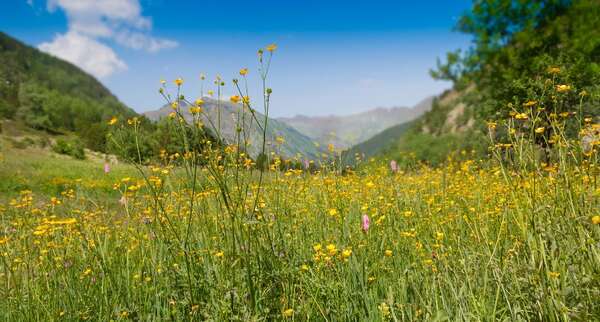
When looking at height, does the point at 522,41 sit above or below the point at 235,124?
above

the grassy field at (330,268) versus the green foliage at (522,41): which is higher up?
the green foliage at (522,41)

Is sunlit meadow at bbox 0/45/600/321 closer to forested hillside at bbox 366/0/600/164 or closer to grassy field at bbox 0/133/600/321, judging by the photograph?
grassy field at bbox 0/133/600/321

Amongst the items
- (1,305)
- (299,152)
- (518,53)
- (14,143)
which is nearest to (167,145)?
(1,305)

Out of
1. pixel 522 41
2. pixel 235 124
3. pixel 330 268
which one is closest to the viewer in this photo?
pixel 235 124

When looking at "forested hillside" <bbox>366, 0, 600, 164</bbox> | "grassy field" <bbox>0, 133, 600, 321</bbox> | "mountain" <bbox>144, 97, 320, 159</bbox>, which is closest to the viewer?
"grassy field" <bbox>0, 133, 600, 321</bbox>

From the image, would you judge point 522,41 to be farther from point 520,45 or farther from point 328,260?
point 328,260

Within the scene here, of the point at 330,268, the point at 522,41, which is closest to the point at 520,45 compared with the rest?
the point at 522,41

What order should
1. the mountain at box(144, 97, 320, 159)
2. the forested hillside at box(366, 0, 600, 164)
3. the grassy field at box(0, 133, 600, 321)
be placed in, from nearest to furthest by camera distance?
the grassy field at box(0, 133, 600, 321) → the mountain at box(144, 97, 320, 159) → the forested hillside at box(366, 0, 600, 164)

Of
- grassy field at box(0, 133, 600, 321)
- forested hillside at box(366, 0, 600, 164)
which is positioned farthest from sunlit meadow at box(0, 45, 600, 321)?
forested hillside at box(366, 0, 600, 164)

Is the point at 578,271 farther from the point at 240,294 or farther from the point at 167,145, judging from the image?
the point at 167,145

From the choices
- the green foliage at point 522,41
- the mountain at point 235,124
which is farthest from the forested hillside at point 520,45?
the mountain at point 235,124

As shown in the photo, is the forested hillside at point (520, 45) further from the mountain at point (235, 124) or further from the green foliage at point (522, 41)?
the mountain at point (235, 124)

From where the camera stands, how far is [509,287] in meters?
2.10

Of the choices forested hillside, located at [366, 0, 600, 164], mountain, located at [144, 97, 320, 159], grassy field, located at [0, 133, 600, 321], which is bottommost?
grassy field, located at [0, 133, 600, 321]
